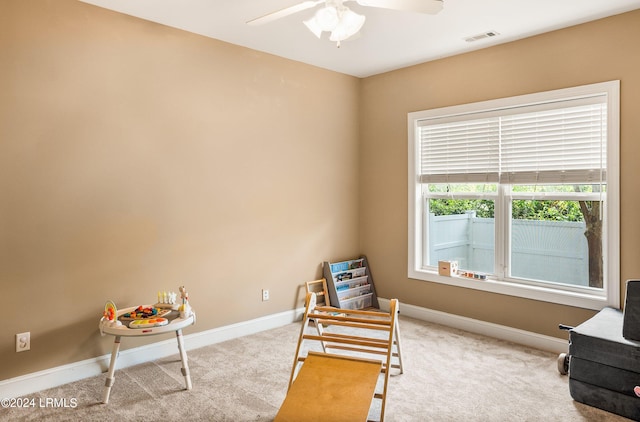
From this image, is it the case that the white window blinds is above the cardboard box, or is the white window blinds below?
above

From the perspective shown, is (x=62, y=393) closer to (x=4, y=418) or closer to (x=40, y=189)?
(x=4, y=418)

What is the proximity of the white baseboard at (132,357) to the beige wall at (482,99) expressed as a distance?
132 centimetres

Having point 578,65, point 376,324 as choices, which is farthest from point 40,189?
point 578,65

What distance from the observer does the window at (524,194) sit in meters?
3.44

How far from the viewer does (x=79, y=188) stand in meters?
3.13

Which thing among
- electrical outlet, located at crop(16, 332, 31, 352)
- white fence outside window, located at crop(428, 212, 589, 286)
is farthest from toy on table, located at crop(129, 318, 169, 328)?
white fence outside window, located at crop(428, 212, 589, 286)

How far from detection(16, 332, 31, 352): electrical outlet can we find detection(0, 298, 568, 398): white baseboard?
182 mm

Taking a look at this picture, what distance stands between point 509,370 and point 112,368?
2.78 metres

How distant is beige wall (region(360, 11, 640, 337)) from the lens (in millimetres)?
3250

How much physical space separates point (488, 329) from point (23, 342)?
3707 millimetres

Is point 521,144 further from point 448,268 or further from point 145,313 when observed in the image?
point 145,313

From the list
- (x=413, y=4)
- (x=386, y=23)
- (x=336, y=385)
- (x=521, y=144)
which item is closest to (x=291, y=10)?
(x=413, y=4)

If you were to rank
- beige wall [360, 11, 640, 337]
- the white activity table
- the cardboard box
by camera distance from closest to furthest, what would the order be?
the white activity table
beige wall [360, 11, 640, 337]
the cardboard box

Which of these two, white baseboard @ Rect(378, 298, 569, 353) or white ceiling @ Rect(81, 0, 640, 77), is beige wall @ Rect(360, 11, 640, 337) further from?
white ceiling @ Rect(81, 0, 640, 77)
